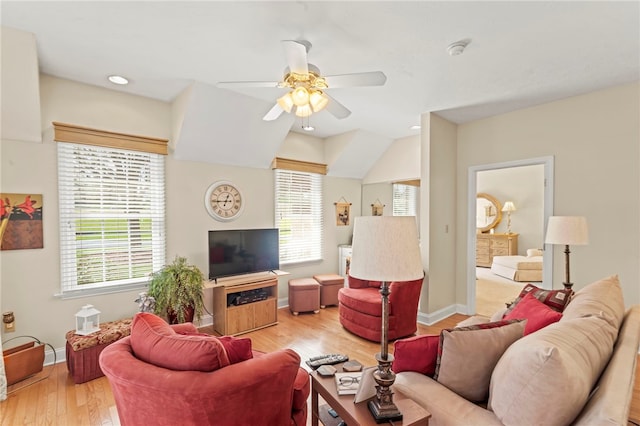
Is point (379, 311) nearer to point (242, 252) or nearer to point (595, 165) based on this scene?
point (242, 252)

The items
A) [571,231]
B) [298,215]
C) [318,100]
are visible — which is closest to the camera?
[318,100]

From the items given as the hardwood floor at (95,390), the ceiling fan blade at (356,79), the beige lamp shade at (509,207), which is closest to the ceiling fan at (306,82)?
the ceiling fan blade at (356,79)

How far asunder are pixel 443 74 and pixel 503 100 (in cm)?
115

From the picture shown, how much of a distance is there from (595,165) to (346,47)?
3038 mm

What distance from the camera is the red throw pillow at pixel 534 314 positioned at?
155 centimetres

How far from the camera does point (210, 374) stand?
3.98 feet

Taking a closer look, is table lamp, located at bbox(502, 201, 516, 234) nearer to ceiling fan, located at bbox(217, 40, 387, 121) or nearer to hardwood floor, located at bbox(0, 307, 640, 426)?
hardwood floor, located at bbox(0, 307, 640, 426)

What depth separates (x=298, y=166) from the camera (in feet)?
15.3

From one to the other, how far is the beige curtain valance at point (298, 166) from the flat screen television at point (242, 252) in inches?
41.4

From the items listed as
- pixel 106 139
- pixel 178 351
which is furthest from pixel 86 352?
pixel 106 139

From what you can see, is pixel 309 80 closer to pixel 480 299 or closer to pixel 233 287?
pixel 233 287

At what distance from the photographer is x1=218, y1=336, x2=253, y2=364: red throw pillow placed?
1.41 meters

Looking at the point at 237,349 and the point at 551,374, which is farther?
the point at 237,349

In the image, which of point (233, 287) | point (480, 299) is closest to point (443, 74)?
point (233, 287)
